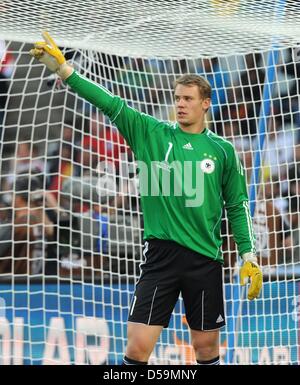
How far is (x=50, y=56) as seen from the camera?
4699mm

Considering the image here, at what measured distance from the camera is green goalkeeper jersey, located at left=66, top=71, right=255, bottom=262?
4914 millimetres

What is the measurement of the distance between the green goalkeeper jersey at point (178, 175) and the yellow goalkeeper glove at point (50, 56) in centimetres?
19

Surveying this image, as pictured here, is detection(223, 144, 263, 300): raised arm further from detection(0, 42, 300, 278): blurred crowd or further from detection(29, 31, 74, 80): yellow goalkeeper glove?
detection(0, 42, 300, 278): blurred crowd

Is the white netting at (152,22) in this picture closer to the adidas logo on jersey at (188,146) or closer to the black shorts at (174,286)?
the adidas logo on jersey at (188,146)

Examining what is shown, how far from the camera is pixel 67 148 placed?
7.76 metres

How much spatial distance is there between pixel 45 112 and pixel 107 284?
5.29 feet

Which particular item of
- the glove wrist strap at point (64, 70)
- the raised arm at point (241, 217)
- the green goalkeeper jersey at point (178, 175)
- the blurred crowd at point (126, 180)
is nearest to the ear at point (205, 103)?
the green goalkeeper jersey at point (178, 175)

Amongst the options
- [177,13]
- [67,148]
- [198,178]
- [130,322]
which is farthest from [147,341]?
[67,148]

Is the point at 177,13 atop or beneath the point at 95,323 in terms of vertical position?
atop

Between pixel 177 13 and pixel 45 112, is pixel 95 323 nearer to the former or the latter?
pixel 45 112

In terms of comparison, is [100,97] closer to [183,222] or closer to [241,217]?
[183,222]

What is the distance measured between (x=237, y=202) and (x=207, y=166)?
29 centimetres

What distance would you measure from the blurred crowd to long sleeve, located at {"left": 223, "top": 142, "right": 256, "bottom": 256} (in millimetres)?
2054

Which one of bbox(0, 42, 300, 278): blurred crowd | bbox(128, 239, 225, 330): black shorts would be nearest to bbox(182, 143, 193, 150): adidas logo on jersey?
bbox(128, 239, 225, 330): black shorts
